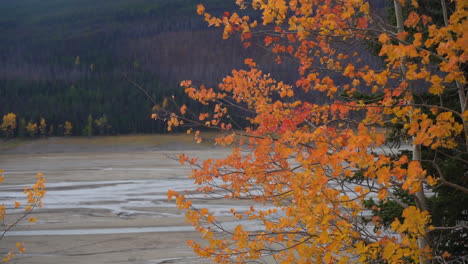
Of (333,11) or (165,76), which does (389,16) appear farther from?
(165,76)

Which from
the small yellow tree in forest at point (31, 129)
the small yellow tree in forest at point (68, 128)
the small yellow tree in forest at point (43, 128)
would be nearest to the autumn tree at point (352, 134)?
the small yellow tree in forest at point (68, 128)

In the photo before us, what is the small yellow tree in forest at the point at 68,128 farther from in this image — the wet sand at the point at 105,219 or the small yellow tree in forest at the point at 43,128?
the wet sand at the point at 105,219

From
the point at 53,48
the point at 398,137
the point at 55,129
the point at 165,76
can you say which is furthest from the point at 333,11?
the point at 53,48

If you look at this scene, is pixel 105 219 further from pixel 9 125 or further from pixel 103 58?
pixel 103 58

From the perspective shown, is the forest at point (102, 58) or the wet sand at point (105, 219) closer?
the wet sand at point (105, 219)

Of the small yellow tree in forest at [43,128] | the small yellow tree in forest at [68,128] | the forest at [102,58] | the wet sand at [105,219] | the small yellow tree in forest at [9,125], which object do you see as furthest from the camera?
the forest at [102,58]

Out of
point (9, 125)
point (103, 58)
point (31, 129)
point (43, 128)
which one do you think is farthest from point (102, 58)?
point (31, 129)

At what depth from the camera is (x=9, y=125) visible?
301ft

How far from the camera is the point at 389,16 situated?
336 inches

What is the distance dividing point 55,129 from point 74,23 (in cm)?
6539

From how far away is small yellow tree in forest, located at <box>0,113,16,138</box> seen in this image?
3546 inches

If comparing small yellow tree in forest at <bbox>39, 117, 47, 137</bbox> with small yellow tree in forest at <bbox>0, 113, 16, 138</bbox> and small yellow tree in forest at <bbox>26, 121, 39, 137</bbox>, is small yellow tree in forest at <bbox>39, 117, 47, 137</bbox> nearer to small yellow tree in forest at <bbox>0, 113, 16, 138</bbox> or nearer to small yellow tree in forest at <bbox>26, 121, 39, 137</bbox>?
small yellow tree in forest at <bbox>26, 121, 39, 137</bbox>

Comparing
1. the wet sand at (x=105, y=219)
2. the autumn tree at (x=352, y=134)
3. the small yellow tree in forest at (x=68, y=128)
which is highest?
the autumn tree at (x=352, y=134)

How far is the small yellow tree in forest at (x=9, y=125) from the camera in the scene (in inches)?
3546
